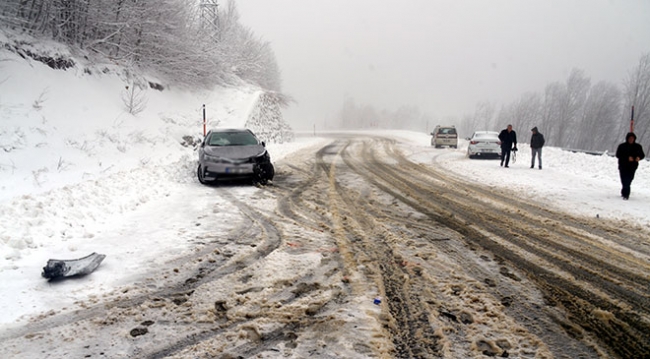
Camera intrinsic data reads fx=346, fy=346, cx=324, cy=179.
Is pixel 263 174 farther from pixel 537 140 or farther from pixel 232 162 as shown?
pixel 537 140

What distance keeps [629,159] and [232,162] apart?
32.3 feet

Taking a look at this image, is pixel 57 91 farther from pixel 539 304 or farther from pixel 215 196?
pixel 539 304

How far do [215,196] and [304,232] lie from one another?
3500 mm

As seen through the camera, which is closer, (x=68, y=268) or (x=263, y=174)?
(x=68, y=268)

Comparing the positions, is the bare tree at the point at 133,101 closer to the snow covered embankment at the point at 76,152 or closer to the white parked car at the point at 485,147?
the snow covered embankment at the point at 76,152

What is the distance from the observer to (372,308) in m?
3.22

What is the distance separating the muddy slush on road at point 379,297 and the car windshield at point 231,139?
4.61 metres

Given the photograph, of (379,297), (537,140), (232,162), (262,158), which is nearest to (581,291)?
(379,297)

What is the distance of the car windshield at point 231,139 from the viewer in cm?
1034

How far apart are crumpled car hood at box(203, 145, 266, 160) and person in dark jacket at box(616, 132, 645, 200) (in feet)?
30.1

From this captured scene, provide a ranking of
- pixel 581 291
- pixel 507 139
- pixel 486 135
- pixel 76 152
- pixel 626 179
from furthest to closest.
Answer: pixel 486 135, pixel 507 139, pixel 76 152, pixel 626 179, pixel 581 291

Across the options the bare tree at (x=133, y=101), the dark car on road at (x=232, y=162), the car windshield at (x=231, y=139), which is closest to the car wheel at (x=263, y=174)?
the dark car on road at (x=232, y=162)

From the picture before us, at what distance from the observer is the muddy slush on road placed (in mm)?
2678

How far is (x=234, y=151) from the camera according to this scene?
978 cm
